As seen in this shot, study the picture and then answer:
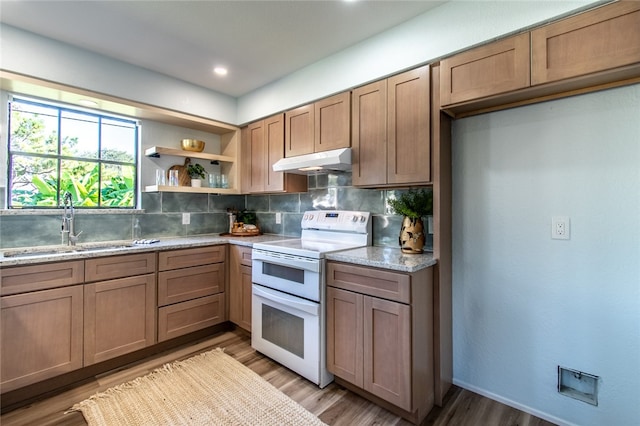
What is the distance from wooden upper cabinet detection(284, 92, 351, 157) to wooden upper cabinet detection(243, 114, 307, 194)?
155 mm

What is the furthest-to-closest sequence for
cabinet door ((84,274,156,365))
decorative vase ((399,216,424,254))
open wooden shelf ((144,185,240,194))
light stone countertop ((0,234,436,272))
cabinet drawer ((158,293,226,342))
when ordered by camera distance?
open wooden shelf ((144,185,240,194)) < cabinet drawer ((158,293,226,342)) < cabinet door ((84,274,156,365)) < decorative vase ((399,216,424,254)) < light stone countertop ((0,234,436,272))

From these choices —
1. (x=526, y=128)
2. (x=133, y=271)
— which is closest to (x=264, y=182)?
(x=133, y=271)

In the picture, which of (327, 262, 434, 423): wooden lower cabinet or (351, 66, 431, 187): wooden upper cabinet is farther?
(351, 66, 431, 187): wooden upper cabinet

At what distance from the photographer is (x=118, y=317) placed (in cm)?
229

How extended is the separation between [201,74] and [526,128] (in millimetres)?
2759

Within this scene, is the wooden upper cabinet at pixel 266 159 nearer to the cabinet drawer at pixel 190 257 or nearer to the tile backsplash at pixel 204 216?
the tile backsplash at pixel 204 216

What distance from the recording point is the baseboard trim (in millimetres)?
1683

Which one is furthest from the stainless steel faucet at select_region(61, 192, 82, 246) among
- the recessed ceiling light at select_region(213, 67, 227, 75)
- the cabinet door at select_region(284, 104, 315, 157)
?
the cabinet door at select_region(284, 104, 315, 157)

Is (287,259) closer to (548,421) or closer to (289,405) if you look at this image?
(289,405)

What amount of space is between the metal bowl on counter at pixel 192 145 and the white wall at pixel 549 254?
101 inches

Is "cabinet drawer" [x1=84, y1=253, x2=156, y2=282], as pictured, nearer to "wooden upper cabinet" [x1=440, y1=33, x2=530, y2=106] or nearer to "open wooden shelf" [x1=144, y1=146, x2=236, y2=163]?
"open wooden shelf" [x1=144, y1=146, x2=236, y2=163]

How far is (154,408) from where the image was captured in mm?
1817

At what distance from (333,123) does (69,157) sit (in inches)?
94.0

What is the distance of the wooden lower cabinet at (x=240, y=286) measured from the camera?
2.78 meters
